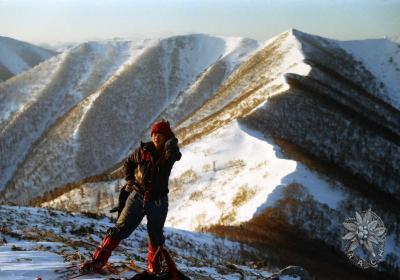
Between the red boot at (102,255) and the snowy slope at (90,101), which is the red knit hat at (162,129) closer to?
the red boot at (102,255)

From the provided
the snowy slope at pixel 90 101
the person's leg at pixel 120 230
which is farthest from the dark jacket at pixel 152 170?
the snowy slope at pixel 90 101

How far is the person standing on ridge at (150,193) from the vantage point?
311 inches

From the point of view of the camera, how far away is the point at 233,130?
40.4 metres

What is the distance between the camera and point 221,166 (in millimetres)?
36688

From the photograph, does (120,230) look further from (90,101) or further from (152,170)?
(90,101)

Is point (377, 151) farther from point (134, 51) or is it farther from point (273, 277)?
point (134, 51)

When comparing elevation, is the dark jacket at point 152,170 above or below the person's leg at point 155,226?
above

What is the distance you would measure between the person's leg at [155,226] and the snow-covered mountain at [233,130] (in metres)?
13.8

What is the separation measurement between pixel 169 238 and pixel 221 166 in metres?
19.7

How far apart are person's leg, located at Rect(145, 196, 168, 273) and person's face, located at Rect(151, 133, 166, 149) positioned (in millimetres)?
996

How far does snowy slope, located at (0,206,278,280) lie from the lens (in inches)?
328

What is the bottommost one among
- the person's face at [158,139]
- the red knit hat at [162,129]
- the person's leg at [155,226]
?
the person's leg at [155,226]

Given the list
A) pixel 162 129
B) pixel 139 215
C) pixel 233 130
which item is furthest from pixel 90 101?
pixel 162 129

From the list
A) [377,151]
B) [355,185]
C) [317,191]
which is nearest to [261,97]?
[377,151]
